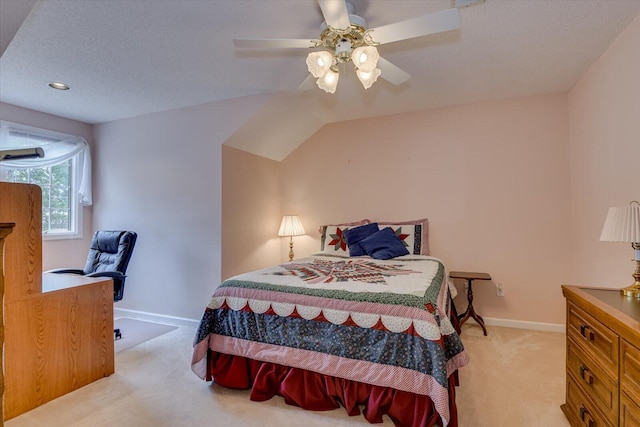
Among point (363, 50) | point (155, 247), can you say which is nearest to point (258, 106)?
point (363, 50)

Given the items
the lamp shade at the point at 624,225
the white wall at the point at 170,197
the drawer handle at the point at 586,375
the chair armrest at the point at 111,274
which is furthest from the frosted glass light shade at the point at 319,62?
the chair armrest at the point at 111,274

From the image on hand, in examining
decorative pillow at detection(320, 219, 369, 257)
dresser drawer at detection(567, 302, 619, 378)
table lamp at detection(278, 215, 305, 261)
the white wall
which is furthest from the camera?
table lamp at detection(278, 215, 305, 261)

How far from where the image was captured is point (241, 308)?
7.08 ft

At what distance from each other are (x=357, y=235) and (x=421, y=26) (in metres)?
2.31

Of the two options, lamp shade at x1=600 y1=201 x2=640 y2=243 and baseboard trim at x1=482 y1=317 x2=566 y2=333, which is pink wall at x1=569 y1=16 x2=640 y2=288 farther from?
lamp shade at x1=600 y1=201 x2=640 y2=243

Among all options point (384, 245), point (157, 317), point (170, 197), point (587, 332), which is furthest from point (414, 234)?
point (157, 317)

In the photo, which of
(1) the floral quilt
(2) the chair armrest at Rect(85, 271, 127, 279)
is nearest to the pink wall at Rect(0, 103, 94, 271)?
(2) the chair armrest at Rect(85, 271, 127, 279)

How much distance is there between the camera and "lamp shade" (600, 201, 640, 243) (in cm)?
162

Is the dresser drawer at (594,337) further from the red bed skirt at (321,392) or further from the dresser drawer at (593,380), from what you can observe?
the red bed skirt at (321,392)

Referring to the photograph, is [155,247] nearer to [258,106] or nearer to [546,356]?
[258,106]

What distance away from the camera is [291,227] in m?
4.11

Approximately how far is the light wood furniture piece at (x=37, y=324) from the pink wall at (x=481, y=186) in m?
2.72

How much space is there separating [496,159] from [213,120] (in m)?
3.11

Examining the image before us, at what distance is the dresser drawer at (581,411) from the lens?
1.44 m
